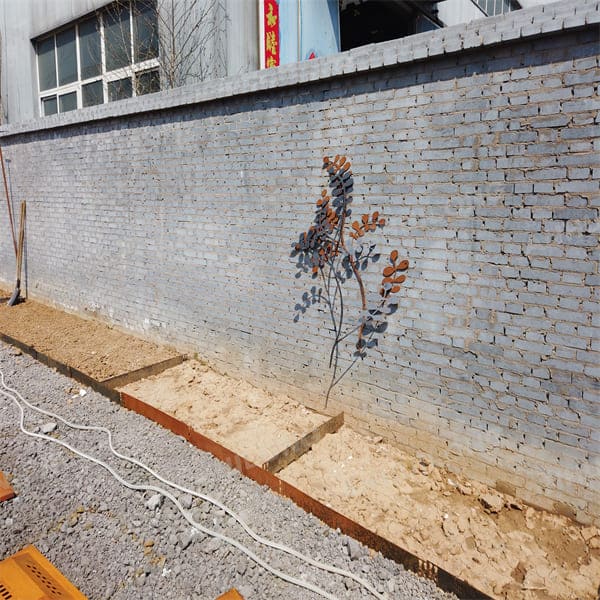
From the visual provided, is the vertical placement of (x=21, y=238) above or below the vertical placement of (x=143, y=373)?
above

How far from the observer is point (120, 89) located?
31.3 feet

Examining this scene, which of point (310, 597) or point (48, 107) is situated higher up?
point (48, 107)

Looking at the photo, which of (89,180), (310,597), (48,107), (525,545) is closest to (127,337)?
(89,180)


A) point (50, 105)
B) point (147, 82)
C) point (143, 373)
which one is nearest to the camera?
point (143, 373)

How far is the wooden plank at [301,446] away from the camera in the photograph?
3662mm

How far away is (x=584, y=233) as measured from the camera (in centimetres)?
289

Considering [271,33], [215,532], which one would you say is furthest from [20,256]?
[215,532]

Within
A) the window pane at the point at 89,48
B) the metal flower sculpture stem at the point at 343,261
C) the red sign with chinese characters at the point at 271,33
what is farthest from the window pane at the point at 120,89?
the metal flower sculpture stem at the point at 343,261

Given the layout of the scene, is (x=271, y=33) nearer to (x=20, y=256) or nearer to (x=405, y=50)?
(x=405, y=50)

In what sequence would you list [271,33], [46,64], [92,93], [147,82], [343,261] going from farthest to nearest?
[46,64]
[92,93]
[147,82]
[271,33]
[343,261]

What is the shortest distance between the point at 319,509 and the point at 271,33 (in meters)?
7.55

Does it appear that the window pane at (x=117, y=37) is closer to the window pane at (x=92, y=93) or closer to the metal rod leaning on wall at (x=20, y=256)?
the window pane at (x=92, y=93)

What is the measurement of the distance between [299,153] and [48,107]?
1003 cm

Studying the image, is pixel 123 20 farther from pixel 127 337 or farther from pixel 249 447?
pixel 249 447
